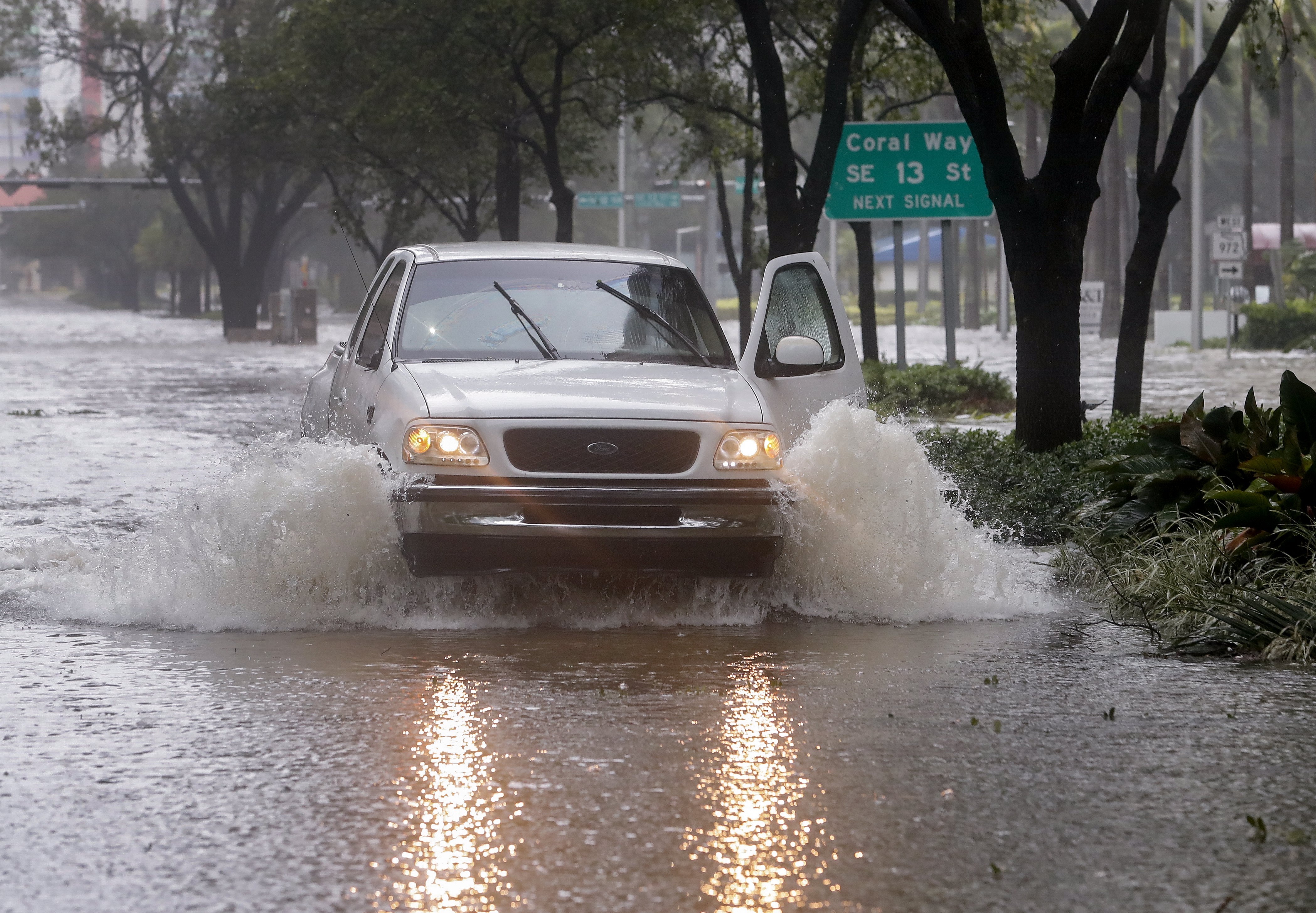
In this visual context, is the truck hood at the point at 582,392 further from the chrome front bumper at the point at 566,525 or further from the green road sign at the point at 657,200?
the green road sign at the point at 657,200

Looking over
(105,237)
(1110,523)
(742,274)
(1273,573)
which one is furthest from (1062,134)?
(105,237)

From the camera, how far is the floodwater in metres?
4.52

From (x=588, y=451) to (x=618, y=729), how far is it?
80.9 inches

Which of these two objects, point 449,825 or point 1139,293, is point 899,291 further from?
point 449,825

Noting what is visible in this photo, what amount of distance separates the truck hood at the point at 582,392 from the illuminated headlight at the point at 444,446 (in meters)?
0.07

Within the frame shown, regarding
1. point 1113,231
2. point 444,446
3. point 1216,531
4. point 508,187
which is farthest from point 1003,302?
point 444,446

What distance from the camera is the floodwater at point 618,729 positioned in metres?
4.52

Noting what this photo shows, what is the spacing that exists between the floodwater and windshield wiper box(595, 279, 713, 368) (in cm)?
100

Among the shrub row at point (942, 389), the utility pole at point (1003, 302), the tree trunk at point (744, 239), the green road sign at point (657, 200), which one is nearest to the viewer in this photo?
the shrub row at point (942, 389)

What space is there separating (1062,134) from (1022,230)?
0.67 meters

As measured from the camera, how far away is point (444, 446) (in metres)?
7.92

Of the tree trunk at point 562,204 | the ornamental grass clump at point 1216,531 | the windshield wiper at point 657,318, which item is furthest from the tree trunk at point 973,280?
the windshield wiper at point 657,318

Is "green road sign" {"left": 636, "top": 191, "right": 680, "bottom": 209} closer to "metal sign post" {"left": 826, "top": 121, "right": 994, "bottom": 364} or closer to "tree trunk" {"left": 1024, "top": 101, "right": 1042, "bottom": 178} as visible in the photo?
"tree trunk" {"left": 1024, "top": 101, "right": 1042, "bottom": 178}

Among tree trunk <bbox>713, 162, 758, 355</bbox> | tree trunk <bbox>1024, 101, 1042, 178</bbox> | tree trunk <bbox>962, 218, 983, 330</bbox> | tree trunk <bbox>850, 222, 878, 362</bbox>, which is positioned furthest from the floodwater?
tree trunk <bbox>962, 218, 983, 330</bbox>
